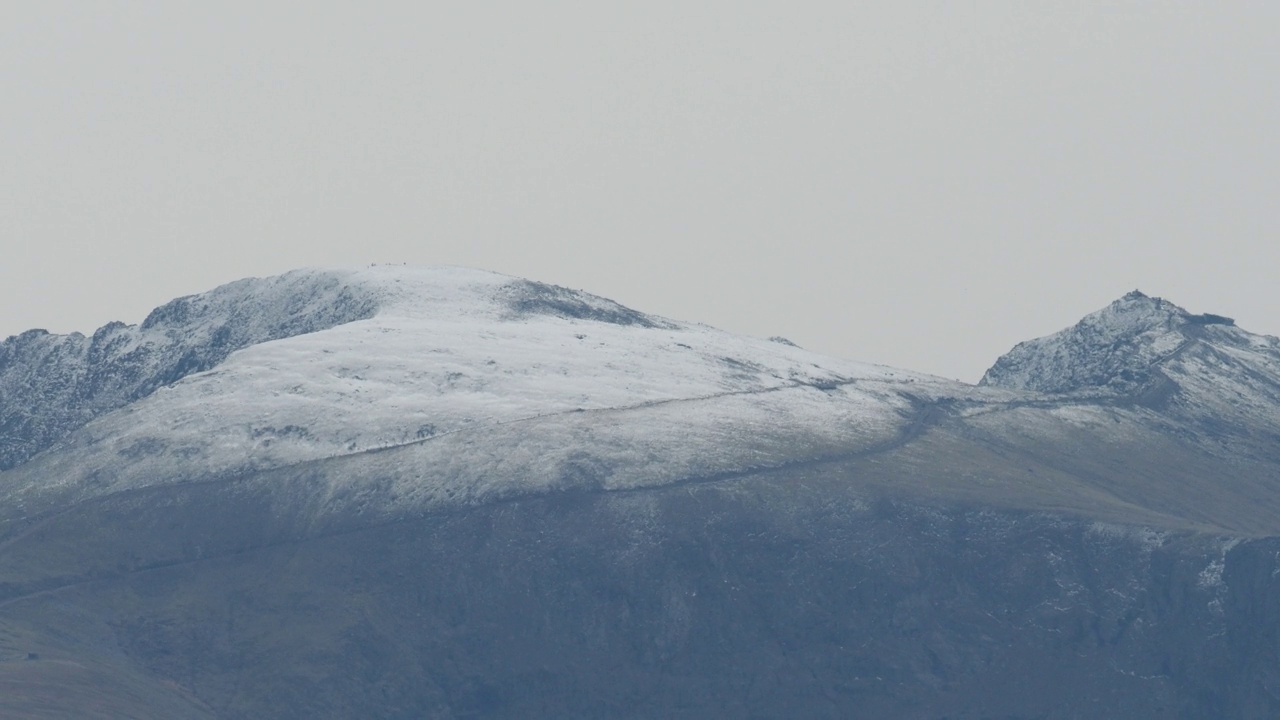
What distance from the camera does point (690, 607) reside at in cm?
19588

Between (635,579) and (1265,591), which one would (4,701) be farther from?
(1265,591)

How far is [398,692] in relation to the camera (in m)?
186

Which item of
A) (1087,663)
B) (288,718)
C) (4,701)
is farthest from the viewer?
(1087,663)

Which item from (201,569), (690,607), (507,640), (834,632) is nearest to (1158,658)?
(834,632)

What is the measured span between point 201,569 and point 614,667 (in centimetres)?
4308

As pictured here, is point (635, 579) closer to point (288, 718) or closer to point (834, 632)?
point (834, 632)

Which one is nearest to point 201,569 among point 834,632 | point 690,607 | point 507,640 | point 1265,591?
point 507,640

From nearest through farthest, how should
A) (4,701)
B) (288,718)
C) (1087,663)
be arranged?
(4,701)
(288,718)
(1087,663)

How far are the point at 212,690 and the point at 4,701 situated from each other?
24277 mm

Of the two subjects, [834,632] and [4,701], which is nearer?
[4,701]

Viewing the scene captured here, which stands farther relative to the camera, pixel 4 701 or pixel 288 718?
pixel 288 718

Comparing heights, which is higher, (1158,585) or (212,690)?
(1158,585)

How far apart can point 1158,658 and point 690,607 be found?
4538 cm

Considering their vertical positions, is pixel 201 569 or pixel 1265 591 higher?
pixel 1265 591
